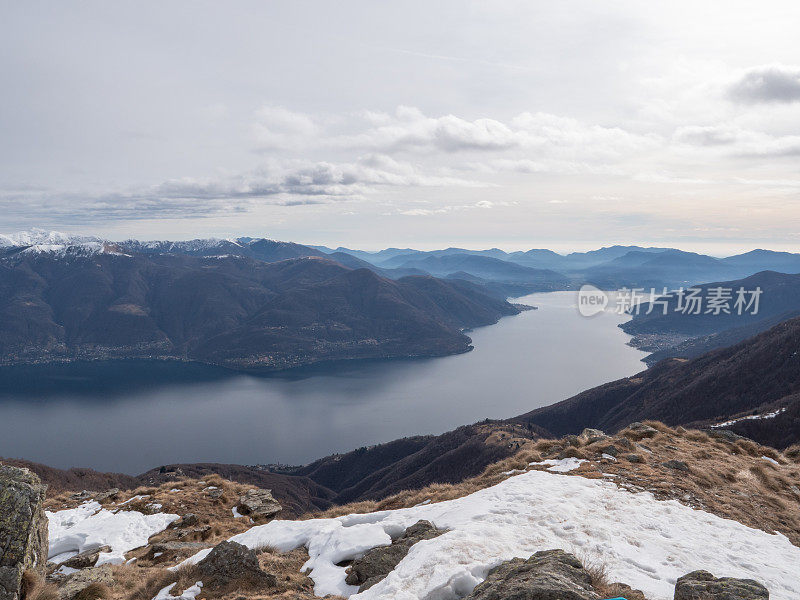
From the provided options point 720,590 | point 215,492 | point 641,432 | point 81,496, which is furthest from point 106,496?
point 641,432

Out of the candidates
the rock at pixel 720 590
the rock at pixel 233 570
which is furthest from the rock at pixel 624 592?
the rock at pixel 233 570

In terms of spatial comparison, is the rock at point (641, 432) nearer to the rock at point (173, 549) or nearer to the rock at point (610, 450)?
the rock at point (610, 450)

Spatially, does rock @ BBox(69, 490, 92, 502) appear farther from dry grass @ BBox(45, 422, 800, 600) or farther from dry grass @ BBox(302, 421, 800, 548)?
dry grass @ BBox(302, 421, 800, 548)

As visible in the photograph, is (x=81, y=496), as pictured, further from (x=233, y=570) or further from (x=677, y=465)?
(x=677, y=465)

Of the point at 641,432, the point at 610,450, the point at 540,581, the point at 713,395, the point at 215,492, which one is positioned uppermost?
the point at 540,581

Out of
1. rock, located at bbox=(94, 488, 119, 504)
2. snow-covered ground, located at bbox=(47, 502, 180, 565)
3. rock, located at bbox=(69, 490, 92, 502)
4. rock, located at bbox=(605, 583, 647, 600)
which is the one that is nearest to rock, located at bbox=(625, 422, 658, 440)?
rock, located at bbox=(605, 583, 647, 600)
